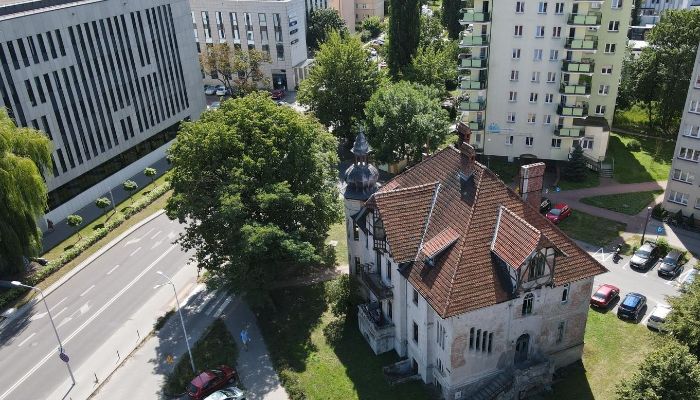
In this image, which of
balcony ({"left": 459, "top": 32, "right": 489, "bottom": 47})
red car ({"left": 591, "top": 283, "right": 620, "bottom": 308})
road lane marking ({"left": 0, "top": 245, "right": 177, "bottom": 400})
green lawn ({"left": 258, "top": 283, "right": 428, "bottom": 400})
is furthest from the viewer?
balcony ({"left": 459, "top": 32, "right": 489, "bottom": 47})

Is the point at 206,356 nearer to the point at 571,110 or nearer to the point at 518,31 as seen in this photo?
the point at 571,110

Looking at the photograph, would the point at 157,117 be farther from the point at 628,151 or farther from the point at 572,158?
the point at 628,151

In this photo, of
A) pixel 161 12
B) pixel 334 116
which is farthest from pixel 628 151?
pixel 161 12

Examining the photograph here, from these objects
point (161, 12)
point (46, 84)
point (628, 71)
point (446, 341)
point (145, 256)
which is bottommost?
point (145, 256)

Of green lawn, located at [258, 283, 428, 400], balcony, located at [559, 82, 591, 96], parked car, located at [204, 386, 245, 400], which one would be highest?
balcony, located at [559, 82, 591, 96]

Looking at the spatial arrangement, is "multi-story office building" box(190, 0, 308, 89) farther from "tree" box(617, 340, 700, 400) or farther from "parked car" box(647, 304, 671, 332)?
"tree" box(617, 340, 700, 400)

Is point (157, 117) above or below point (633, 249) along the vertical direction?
above

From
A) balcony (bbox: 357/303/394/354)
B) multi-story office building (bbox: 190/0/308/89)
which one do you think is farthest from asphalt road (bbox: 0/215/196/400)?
multi-story office building (bbox: 190/0/308/89)
